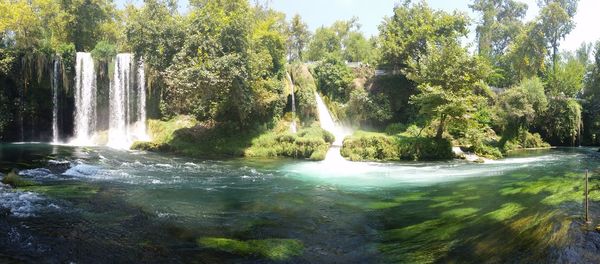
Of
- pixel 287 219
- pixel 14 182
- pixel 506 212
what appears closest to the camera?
pixel 506 212

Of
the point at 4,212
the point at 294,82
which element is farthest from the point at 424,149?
the point at 4,212

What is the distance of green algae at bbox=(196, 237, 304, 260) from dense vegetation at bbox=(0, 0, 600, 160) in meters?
17.4

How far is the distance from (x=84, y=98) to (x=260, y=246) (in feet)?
100

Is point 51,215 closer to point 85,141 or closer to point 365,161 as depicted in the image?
point 365,161

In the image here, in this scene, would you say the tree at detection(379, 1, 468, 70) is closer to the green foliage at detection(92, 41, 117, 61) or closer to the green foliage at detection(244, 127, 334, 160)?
the green foliage at detection(244, 127, 334, 160)

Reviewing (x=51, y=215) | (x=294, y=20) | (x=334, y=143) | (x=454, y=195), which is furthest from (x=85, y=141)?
(x=294, y=20)

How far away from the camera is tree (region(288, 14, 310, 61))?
6538cm

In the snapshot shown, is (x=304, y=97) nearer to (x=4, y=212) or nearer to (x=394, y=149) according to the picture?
(x=394, y=149)

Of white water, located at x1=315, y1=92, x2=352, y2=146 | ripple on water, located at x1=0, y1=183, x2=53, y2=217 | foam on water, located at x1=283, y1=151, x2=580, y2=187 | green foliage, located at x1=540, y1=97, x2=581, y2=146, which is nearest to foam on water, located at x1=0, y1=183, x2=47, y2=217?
ripple on water, located at x1=0, y1=183, x2=53, y2=217

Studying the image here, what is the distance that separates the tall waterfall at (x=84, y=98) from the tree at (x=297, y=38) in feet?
114

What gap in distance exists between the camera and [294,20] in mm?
65438

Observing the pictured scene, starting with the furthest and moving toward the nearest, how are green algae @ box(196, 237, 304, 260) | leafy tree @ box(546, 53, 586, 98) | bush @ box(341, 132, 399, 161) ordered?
leafy tree @ box(546, 53, 586, 98) < bush @ box(341, 132, 399, 161) < green algae @ box(196, 237, 304, 260)

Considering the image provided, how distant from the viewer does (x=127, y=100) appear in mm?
34469

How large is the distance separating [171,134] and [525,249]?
26558mm
